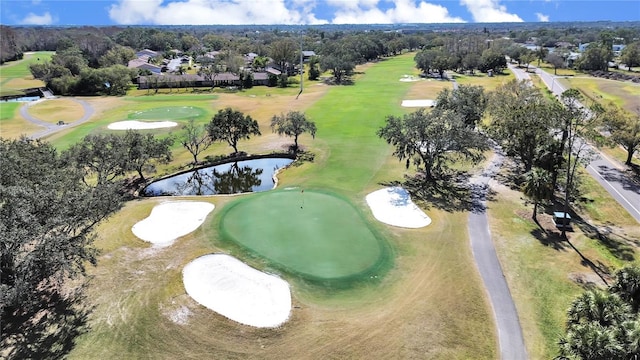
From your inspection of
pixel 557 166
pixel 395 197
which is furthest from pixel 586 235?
pixel 395 197

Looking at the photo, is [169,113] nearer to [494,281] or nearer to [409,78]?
[494,281]

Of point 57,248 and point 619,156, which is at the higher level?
point 57,248

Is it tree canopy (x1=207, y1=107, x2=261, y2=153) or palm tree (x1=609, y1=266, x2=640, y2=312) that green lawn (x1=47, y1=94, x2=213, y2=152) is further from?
palm tree (x1=609, y1=266, x2=640, y2=312)

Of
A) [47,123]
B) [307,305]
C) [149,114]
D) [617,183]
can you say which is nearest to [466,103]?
[617,183]

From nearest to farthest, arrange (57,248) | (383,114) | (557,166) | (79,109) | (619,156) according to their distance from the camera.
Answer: (57,248) → (557,166) → (619,156) → (383,114) → (79,109)

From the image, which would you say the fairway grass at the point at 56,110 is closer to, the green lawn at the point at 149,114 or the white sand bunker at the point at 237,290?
the green lawn at the point at 149,114

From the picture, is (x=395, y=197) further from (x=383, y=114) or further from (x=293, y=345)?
(x=383, y=114)

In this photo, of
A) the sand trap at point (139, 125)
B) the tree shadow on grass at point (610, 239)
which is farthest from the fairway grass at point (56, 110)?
the tree shadow on grass at point (610, 239)
